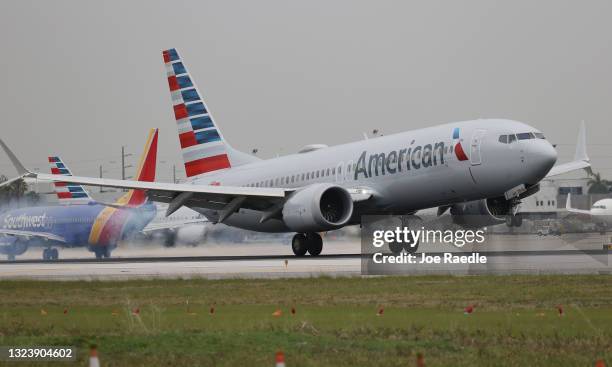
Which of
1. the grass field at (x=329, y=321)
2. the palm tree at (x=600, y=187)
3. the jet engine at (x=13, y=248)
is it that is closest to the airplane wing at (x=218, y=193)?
the grass field at (x=329, y=321)

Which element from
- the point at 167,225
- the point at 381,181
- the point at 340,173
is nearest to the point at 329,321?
the point at 381,181

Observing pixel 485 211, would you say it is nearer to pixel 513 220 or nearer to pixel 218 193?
pixel 513 220

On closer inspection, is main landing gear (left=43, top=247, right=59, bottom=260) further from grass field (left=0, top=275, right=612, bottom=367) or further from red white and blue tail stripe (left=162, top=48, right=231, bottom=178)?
grass field (left=0, top=275, right=612, bottom=367)

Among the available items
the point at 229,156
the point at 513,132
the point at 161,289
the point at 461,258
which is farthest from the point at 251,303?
the point at 229,156

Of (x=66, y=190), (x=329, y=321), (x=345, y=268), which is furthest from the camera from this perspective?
(x=66, y=190)

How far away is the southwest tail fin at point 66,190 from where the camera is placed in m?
72.0

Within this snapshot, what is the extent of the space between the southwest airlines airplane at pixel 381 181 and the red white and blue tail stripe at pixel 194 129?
6.18 feet

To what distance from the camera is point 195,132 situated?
175 feet

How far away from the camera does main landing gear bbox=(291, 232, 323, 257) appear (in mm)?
44844

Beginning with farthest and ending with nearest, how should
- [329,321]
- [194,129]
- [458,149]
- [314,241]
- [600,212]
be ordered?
[600,212], [194,129], [314,241], [458,149], [329,321]

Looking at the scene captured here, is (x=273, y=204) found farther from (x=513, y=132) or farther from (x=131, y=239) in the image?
(x=131, y=239)

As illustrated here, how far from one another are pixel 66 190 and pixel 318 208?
Answer: 3428cm

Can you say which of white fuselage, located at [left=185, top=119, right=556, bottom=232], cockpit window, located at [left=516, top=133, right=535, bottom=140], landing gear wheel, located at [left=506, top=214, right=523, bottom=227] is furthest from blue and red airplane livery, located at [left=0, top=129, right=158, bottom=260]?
cockpit window, located at [left=516, top=133, right=535, bottom=140]

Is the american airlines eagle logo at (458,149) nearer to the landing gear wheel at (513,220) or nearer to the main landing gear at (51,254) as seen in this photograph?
the landing gear wheel at (513,220)
